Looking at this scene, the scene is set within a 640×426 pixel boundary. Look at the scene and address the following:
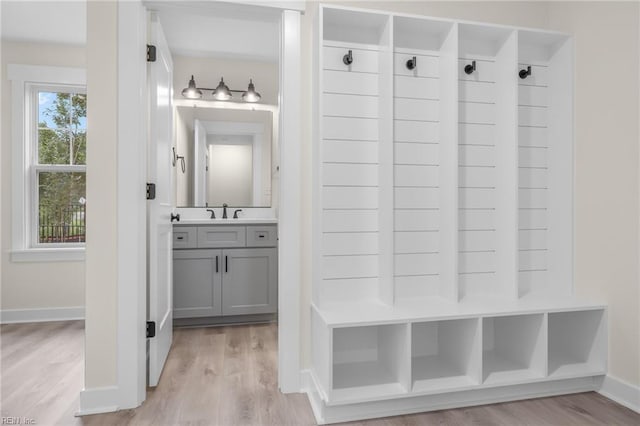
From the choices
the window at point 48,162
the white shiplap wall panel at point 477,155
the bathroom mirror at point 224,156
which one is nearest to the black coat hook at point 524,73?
the white shiplap wall panel at point 477,155

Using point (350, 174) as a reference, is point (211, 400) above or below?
below

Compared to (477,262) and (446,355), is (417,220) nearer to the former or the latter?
(477,262)

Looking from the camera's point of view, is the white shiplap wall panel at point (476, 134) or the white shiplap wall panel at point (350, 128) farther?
the white shiplap wall panel at point (476, 134)

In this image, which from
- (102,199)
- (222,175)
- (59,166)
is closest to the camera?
(102,199)

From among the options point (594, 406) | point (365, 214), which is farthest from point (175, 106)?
point (594, 406)

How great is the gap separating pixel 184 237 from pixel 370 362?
1.83m

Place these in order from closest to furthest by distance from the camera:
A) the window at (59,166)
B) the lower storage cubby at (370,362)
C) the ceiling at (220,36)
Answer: the lower storage cubby at (370,362) → the ceiling at (220,36) → the window at (59,166)

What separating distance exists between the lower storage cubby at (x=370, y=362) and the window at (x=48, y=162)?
104 inches

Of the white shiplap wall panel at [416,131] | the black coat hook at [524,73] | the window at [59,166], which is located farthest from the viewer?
the window at [59,166]

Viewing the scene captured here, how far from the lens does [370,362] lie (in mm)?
1976

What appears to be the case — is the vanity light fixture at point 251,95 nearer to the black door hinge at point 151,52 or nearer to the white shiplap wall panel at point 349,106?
the black door hinge at point 151,52

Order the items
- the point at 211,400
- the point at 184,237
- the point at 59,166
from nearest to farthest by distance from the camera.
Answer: the point at 211,400
the point at 184,237
the point at 59,166

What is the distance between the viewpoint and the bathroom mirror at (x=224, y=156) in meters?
3.47

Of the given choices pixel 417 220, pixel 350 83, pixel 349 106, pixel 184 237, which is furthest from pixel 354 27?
pixel 184 237
